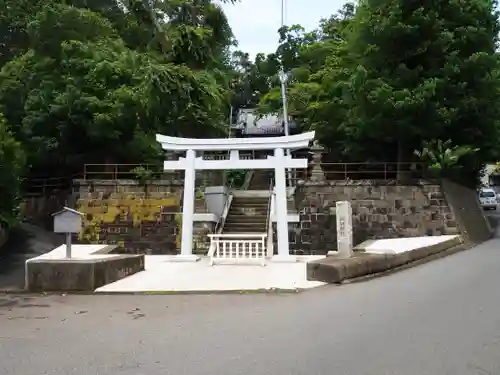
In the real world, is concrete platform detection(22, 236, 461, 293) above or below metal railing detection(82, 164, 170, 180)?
below

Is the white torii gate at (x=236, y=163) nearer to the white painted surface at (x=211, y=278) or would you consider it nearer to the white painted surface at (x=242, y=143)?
the white painted surface at (x=242, y=143)

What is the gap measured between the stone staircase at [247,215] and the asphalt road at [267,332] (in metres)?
10.1

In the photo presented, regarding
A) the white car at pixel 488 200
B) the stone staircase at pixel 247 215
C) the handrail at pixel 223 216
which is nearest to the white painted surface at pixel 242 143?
the handrail at pixel 223 216

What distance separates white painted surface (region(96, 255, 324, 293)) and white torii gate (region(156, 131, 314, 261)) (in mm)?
1376

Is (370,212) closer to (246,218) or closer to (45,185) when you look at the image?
(246,218)

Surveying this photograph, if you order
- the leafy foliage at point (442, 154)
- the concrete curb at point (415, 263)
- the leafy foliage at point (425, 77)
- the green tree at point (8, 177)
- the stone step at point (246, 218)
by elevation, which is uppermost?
the leafy foliage at point (425, 77)

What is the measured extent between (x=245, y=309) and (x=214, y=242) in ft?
22.9

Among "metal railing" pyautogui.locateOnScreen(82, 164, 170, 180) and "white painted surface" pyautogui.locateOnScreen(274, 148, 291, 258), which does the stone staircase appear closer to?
"metal railing" pyautogui.locateOnScreen(82, 164, 170, 180)

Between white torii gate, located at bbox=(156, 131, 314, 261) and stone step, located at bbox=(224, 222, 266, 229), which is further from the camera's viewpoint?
stone step, located at bbox=(224, 222, 266, 229)

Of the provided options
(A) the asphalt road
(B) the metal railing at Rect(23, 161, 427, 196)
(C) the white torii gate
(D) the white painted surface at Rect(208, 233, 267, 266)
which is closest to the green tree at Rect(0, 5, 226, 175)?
(B) the metal railing at Rect(23, 161, 427, 196)

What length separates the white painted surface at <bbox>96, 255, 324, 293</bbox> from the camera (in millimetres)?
9852

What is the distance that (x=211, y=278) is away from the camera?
1125 cm

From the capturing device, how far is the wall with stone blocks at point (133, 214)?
768 inches

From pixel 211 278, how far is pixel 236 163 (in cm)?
551
